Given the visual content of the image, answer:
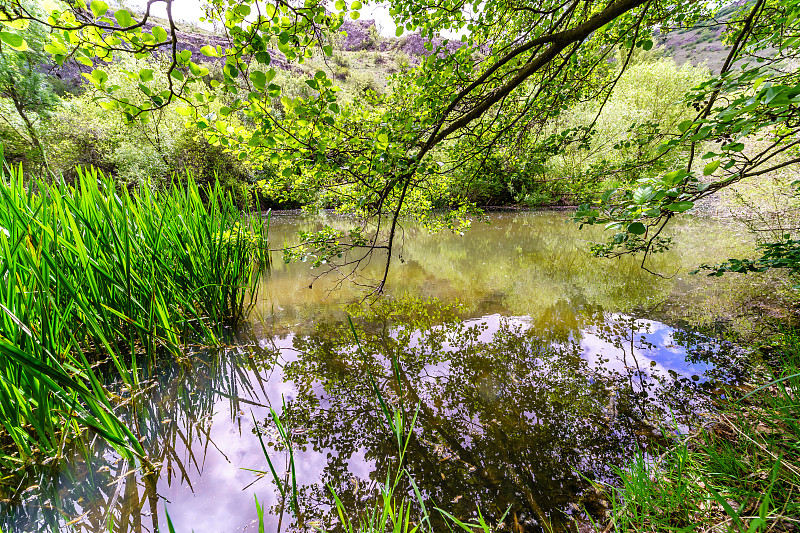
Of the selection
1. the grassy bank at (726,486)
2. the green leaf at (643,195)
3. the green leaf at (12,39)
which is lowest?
the grassy bank at (726,486)

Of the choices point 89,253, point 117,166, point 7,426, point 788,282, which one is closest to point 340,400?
point 7,426

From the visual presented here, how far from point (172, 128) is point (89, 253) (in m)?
19.9

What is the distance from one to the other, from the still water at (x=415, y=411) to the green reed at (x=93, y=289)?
0.31 m

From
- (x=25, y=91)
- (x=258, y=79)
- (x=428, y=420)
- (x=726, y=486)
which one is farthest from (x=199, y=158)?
(x=726, y=486)

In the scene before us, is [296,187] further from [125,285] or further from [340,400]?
[340,400]

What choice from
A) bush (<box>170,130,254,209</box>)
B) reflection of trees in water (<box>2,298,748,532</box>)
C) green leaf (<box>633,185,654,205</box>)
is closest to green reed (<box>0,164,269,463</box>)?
reflection of trees in water (<box>2,298,748,532</box>)

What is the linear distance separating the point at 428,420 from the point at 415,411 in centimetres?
13

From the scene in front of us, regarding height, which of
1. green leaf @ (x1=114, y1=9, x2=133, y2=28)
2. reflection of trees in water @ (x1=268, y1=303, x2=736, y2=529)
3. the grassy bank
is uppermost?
green leaf @ (x1=114, y1=9, x2=133, y2=28)

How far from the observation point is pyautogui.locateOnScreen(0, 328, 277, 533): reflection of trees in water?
5.32 feet

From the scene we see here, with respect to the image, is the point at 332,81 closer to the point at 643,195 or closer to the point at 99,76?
the point at 99,76

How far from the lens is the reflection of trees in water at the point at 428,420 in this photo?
1795 mm

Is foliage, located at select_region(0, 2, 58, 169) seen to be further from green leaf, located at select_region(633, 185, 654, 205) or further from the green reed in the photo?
green leaf, located at select_region(633, 185, 654, 205)

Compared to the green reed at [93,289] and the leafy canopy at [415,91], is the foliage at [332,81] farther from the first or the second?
the green reed at [93,289]

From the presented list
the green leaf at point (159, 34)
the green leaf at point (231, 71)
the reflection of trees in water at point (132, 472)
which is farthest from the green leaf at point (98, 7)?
the reflection of trees in water at point (132, 472)
